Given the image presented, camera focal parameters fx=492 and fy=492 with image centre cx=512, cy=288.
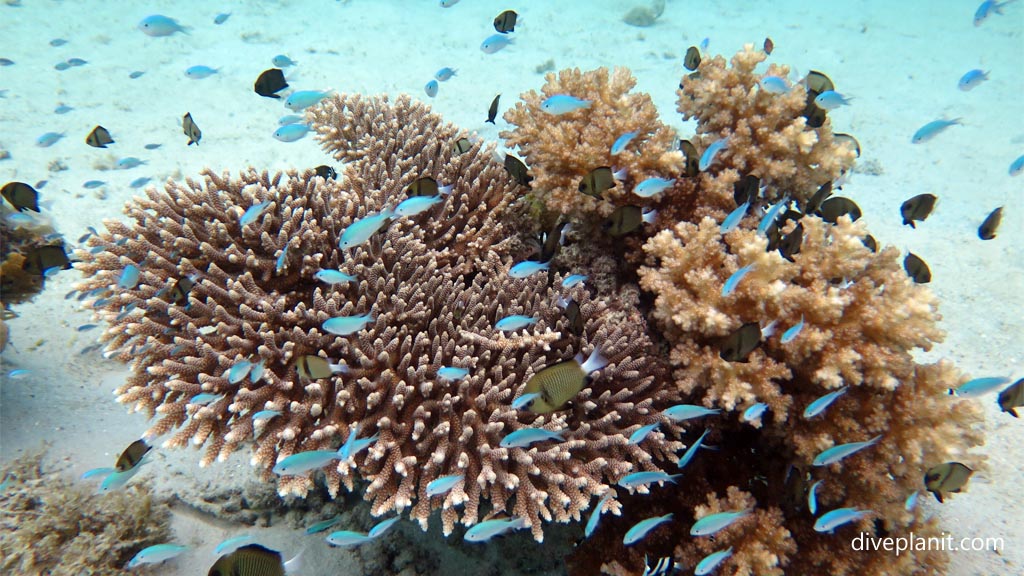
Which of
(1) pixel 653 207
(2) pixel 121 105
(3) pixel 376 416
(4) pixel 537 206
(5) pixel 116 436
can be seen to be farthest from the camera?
(2) pixel 121 105

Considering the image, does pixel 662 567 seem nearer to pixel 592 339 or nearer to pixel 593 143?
A: pixel 592 339

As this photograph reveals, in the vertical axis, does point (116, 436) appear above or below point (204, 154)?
above

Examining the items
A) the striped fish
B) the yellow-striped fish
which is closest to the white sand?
the striped fish

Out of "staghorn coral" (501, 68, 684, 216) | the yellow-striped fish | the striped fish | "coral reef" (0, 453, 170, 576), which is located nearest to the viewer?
the yellow-striped fish

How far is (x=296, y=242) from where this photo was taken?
330cm

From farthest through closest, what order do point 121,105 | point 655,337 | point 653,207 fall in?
point 121,105 → point 653,207 → point 655,337

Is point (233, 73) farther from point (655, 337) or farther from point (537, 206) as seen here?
point (655, 337)

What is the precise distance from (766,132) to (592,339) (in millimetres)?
2065

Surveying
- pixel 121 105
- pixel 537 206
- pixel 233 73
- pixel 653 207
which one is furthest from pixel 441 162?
pixel 233 73

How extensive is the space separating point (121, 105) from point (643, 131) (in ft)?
48.5

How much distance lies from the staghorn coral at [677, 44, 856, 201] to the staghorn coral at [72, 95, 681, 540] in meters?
1.52

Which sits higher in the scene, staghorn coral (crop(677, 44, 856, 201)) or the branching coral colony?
staghorn coral (crop(677, 44, 856, 201))

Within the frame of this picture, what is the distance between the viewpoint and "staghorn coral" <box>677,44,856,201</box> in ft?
11.9

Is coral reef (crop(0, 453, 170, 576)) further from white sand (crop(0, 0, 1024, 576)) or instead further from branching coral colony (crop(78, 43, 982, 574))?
branching coral colony (crop(78, 43, 982, 574))
